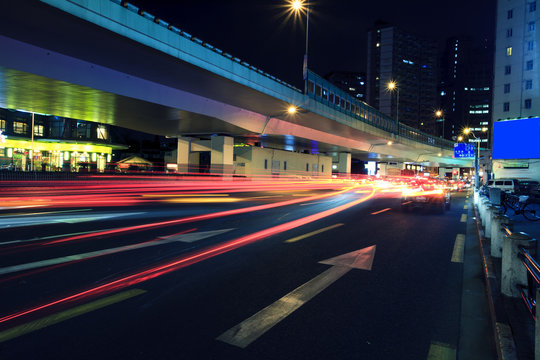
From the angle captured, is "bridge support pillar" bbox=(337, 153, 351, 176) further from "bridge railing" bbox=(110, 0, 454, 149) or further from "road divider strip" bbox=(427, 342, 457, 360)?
"road divider strip" bbox=(427, 342, 457, 360)

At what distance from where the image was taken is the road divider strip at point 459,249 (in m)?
7.03

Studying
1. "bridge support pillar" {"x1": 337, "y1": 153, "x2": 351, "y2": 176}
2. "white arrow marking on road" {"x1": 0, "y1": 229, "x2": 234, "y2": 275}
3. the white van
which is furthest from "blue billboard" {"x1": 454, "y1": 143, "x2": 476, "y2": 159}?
"white arrow marking on road" {"x1": 0, "y1": 229, "x2": 234, "y2": 275}

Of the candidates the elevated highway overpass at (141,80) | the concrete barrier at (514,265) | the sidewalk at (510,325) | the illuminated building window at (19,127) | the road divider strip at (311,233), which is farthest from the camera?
the illuminated building window at (19,127)

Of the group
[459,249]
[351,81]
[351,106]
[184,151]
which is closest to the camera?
[459,249]

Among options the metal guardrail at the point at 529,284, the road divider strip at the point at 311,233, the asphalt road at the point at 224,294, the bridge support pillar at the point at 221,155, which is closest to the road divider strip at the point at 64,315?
the asphalt road at the point at 224,294

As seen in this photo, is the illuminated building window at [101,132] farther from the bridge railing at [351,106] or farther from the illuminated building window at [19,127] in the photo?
the bridge railing at [351,106]

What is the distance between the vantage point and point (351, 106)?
147ft

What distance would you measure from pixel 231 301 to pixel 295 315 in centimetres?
92

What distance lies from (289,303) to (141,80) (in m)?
20.5

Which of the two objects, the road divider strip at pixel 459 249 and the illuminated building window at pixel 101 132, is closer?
the road divider strip at pixel 459 249

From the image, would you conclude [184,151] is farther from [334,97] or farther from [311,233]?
[311,233]

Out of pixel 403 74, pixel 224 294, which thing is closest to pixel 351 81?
pixel 403 74

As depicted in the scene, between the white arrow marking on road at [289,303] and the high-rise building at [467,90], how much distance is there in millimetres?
186936

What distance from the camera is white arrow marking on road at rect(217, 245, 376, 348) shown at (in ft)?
11.5
